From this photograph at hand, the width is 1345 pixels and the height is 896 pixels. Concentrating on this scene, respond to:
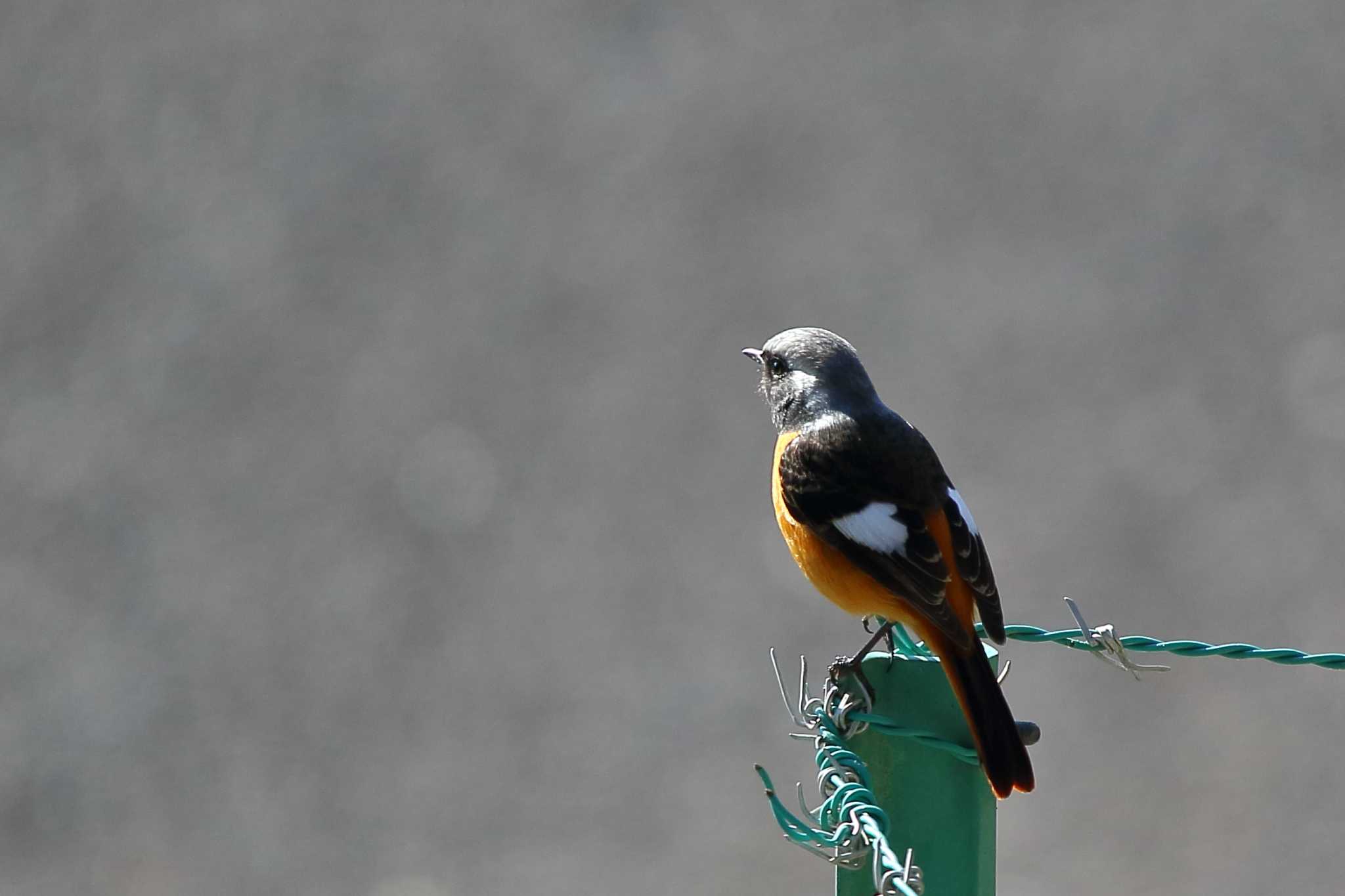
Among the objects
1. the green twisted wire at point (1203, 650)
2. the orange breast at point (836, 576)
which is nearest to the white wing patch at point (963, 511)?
the orange breast at point (836, 576)

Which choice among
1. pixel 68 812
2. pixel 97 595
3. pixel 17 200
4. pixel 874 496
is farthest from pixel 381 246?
pixel 874 496

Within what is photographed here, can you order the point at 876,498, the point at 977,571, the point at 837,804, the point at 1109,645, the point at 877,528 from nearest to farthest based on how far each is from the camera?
the point at 837,804, the point at 1109,645, the point at 977,571, the point at 877,528, the point at 876,498

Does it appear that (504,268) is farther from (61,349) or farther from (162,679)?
(162,679)

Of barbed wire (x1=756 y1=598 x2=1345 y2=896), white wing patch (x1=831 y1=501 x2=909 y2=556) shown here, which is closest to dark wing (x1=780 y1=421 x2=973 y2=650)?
white wing patch (x1=831 y1=501 x2=909 y2=556)

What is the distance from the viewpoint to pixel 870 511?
13.5 ft

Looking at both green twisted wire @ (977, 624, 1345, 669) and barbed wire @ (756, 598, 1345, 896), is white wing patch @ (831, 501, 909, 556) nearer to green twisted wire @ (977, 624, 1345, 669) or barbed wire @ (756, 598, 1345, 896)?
green twisted wire @ (977, 624, 1345, 669)

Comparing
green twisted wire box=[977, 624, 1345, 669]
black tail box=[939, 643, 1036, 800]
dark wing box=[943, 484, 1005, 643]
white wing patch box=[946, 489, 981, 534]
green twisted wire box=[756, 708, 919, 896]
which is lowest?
green twisted wire box=[756, 708, 919, 896]

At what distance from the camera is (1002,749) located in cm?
263

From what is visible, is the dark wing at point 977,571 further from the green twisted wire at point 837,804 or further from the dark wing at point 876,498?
the green twisted wire at point 837,804

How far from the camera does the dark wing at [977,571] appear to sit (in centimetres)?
379

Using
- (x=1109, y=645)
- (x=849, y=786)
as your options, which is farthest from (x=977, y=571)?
(x=849, y=786)

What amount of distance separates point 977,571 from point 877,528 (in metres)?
0.31

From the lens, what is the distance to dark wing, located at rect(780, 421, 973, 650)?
383cm

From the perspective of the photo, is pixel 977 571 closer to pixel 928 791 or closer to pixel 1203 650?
pixel 1203 650
